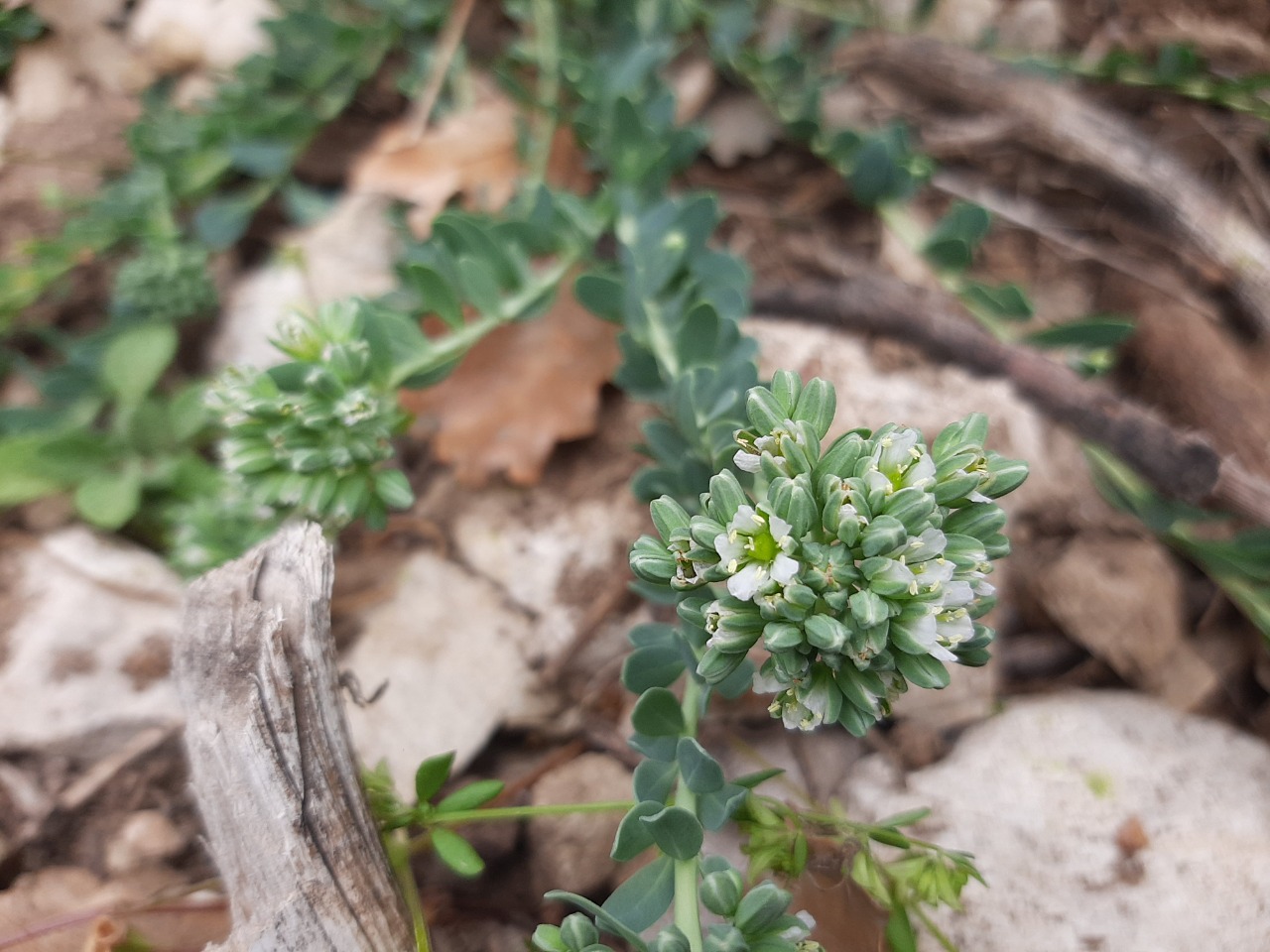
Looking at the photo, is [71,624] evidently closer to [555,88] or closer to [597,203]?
[597,203]

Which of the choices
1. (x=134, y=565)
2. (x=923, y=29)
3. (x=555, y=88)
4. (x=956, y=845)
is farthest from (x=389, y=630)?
(x=923, y=29)

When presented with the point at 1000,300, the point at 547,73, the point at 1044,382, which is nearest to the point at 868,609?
the point at 1044,382

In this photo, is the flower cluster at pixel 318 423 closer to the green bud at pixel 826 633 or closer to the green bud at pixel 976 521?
the green bud at pixel 826 633

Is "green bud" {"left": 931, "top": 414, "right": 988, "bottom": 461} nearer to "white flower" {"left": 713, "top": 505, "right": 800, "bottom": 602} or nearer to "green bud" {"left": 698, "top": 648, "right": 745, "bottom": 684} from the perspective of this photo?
"white flower" {"left": 713, "top": 505, "right": 800, "bottom": 602}

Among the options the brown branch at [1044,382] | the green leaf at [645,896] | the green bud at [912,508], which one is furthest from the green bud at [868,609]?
the brown branch at [1044,382]

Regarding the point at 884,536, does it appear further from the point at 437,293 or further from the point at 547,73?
the point at 547,73

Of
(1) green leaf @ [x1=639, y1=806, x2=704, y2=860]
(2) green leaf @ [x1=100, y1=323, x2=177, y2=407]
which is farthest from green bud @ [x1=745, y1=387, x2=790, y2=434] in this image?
(2) green leaf @ [x1=100, y1=323, x2=177, y2=407]

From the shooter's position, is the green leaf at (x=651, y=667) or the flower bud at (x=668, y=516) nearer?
the flower bud at (x=668, y=516)
